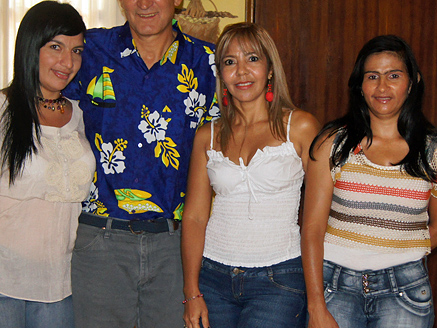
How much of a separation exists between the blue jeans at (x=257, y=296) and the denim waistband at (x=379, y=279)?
14 cm

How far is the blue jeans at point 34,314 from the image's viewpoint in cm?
184

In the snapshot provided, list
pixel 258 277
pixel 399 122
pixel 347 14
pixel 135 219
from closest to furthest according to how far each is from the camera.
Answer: pixel 258 277, pixel 399 122, pixel 135 219, pixel 347 14

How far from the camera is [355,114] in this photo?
1903 millimetres

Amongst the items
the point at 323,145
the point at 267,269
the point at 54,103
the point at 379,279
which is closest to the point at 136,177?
the point at 54,103

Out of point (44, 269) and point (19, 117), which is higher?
point (19, 117)

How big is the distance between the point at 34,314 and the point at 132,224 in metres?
0.51

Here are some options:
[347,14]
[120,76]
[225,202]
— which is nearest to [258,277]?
[225,202]

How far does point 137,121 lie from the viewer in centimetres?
200

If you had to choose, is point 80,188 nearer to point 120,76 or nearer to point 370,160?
point 120,76

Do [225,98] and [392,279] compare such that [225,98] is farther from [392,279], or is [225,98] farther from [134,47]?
[392,279]

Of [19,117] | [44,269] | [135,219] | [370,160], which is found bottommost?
[44,269]

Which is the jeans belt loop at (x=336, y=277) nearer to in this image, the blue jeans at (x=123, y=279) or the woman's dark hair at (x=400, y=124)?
the woman's dark hair at (x=400, y=124)

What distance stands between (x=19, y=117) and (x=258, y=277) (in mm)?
1096

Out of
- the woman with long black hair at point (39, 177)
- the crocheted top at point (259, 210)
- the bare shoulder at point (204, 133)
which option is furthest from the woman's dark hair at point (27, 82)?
the crocheted top at point (259, 210)
